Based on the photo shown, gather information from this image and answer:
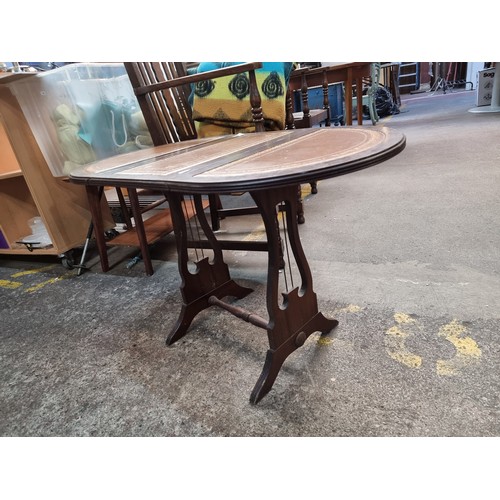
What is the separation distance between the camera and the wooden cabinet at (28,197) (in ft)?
5.58

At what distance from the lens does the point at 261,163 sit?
2.51ft

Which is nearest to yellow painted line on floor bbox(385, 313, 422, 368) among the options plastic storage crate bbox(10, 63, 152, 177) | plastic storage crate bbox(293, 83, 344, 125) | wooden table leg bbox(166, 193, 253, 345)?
wooden table leg bbox(166, 193, 253, 345)

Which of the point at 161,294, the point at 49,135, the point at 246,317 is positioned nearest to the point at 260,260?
the point at 161,294

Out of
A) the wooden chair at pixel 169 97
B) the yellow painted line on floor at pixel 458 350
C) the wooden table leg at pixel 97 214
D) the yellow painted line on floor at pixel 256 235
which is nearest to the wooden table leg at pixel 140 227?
the wooden table leg at pixel 97 214

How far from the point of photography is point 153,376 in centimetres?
111

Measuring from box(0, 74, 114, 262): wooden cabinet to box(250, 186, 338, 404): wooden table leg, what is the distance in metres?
1.44

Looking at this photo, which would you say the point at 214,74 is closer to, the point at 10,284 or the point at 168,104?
the point at 168,104

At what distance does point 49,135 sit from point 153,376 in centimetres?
138

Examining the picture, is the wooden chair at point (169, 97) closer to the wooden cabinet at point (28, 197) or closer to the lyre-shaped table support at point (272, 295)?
the wooden cabinet at point (28, 197)

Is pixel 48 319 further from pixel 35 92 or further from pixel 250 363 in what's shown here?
pixel 35 92

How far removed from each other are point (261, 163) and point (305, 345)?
647mm

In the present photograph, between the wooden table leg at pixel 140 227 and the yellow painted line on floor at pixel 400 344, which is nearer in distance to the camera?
the yellow painted line on floor at pixel 400 344

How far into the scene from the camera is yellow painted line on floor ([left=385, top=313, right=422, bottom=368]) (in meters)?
1.01

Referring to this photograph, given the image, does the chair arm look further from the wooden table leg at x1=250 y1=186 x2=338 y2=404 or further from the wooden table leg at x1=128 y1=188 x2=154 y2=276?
the wooden table leg at x1=250 y1=186 x2=338 y2=404
